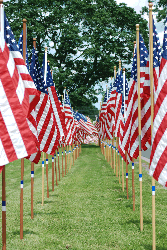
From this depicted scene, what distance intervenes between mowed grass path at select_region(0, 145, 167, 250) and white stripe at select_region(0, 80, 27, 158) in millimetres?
2447

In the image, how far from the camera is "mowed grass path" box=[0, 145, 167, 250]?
22.2 feet

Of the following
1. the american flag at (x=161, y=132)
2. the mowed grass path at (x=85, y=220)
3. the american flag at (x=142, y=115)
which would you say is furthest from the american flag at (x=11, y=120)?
the american flag at (x=142, y=115)

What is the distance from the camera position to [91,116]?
49.5 metres

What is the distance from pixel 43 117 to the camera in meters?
10.2

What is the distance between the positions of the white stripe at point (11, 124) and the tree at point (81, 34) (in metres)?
33.5

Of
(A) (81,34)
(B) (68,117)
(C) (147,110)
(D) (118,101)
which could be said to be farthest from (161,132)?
(A) (81,34)

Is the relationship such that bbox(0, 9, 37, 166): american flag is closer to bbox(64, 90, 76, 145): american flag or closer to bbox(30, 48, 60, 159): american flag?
bbox(30, 48, 60, 159): american flag

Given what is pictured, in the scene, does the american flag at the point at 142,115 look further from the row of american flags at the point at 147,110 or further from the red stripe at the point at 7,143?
the red stripe at the point at 7,143

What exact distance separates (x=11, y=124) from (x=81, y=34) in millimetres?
38847

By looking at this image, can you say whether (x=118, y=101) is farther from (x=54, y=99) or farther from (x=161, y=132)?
(x=161, y=132)

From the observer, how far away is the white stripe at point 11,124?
5.19 m

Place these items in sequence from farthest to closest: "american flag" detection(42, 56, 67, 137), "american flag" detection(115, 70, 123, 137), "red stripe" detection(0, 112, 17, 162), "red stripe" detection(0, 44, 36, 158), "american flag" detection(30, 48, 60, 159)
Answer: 1. "american flag" detection(115, 70, 123, 137)
2. "american flag" detection(42, 56, 67, 137)
3. "american flag" detection(30, 48, 60, 159)
4. "red stripe" detection(0, 44, 36, 158)
5. "red stripe" detection(0, 112, 17, 162)

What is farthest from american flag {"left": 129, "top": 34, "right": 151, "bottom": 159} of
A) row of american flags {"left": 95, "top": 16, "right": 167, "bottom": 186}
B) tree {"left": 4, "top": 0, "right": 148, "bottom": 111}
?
tree {"left": 4, "top": 0, "right": 148, "bottom": 111}

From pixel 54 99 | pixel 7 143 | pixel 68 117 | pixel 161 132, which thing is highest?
pixel 54 99
